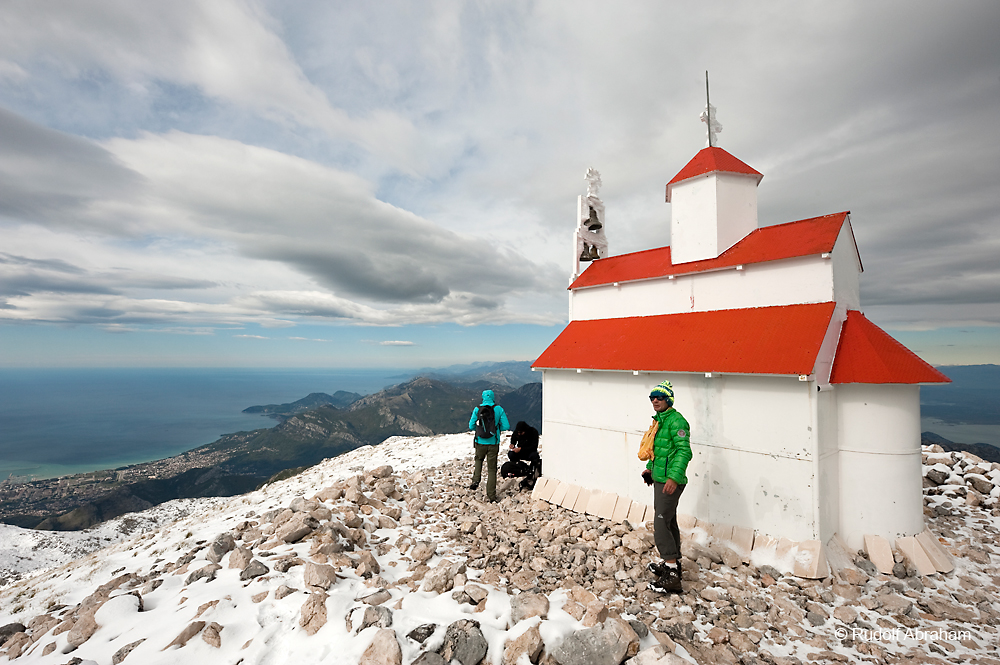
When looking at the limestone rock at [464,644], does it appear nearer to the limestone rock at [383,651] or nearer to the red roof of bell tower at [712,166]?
the limestone rock at [383,651]

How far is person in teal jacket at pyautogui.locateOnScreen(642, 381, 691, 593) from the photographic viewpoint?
636 cm

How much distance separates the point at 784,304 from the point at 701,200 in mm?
3845

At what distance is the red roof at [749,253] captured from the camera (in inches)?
336

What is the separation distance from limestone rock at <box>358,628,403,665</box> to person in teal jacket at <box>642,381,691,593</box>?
4354mm

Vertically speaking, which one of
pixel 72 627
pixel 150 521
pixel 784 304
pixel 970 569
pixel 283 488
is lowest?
pixel 150 521

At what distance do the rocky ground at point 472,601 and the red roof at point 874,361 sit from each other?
11.7 ft

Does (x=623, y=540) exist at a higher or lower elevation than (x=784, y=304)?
lower

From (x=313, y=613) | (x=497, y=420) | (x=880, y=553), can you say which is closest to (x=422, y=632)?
(x=313, y=613)

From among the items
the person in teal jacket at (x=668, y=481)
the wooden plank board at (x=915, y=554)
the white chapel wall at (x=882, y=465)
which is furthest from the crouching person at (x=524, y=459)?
the wooden plank board at (x=915, y=554)

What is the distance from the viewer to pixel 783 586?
22.2ft

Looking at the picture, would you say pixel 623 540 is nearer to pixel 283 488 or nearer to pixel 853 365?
pixel 853 365

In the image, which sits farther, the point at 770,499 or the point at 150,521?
the point at 150,521

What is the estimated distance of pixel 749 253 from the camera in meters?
9.34

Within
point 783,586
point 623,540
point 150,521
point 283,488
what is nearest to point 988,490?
point 783,586
